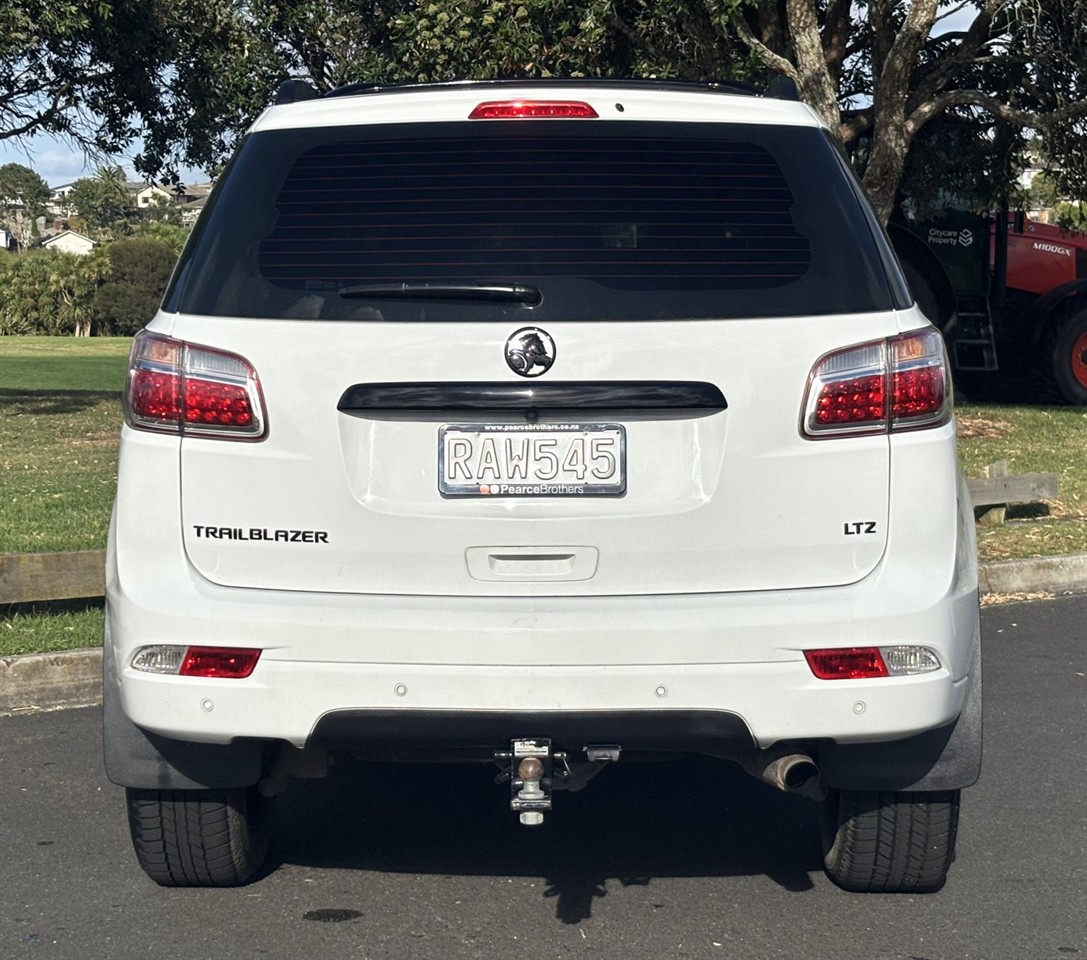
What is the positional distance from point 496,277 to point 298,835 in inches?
76.2

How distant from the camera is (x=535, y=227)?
3.77 meters

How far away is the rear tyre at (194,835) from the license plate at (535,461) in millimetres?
1085

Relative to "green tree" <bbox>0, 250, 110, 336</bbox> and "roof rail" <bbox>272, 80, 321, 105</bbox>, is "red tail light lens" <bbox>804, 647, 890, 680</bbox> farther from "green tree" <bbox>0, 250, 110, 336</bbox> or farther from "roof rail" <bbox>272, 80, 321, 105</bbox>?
"green tree" <bbox>0, 250, 110, 336</bbox>

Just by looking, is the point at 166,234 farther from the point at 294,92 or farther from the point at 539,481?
the point at 539,481

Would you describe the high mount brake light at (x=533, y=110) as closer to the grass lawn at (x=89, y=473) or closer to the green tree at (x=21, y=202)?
the grass lawn at (x=89, y=473)

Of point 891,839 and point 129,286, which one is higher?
point 891,839

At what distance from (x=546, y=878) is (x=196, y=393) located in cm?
162

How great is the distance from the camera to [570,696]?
11.8ft

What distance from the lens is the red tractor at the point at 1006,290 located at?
18.8 m

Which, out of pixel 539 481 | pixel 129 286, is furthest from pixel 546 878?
pixel 129 286

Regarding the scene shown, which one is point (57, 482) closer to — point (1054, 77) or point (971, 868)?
point (971, 868)

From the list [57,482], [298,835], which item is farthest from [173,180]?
[298,835]

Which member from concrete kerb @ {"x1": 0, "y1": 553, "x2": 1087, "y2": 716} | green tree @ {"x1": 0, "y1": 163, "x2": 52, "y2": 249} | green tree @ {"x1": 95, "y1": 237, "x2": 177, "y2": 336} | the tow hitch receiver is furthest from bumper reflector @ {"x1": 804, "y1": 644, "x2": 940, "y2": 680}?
green tree @ {"x1": 0, "y1": 163, "x2": 52, "y2": 249}

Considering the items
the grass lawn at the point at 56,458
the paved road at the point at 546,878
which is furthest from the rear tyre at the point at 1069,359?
the paved road at the point at 546,878
